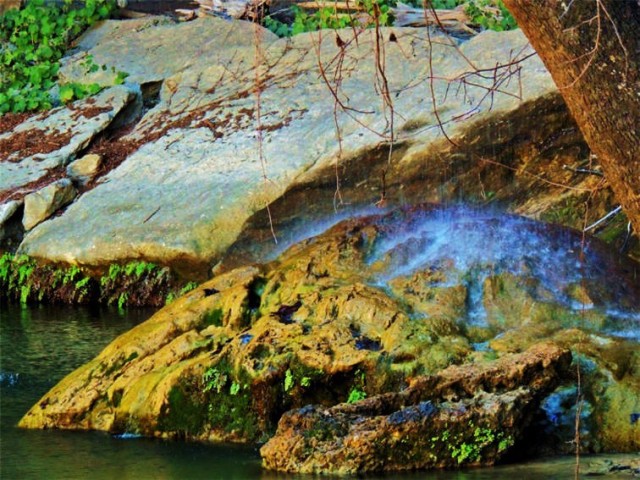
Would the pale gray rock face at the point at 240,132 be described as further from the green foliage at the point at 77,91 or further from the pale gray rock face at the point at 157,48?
the green foliage at the point at 77,91

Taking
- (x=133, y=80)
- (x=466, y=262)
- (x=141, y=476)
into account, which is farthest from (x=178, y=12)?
(x=141, y=476)

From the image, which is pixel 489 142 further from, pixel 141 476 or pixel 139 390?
pixel 141 476

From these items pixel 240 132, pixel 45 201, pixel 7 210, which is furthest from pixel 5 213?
pixel 240 132

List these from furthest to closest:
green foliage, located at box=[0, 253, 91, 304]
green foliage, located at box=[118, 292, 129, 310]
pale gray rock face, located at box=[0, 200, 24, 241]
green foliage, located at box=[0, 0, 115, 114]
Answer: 1. green foliage, located at box=[0, 0, 115, 114]
2. pale gray rock face, located at box=[0, 200, 24, 241]
3. green foliage, located at box=[0, 253, 91, 304]
4. green foliage, located at box=[118, 292, 129, 310]

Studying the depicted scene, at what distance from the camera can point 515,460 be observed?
669 centimetres

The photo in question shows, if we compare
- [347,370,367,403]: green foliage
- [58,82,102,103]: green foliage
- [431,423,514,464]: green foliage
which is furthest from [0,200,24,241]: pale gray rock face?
[431,423,514,464]: green foliage

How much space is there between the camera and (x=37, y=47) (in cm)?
1708

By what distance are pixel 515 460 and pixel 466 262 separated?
1.80m

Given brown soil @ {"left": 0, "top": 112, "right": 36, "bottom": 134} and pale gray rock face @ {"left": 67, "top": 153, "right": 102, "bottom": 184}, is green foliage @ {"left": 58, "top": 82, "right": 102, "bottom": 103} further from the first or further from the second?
pale gray rock face @ {"left": 67, "top": 153, "right": 102, "bottom": 184}

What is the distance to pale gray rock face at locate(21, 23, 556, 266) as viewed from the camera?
11156 millimetres

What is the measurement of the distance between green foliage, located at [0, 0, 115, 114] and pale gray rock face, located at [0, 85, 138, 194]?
0.40 m

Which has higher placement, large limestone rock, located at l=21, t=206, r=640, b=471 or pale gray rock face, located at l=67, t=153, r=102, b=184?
large limestone rock, located at l=21, t=206, r=640, b=471

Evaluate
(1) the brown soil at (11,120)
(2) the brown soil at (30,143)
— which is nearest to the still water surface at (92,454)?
(2) the brown soil at (30,143)

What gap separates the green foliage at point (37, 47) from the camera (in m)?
15.8
